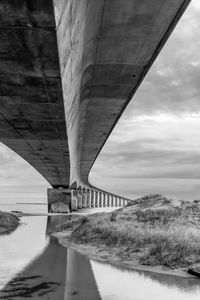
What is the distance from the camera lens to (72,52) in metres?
12.2

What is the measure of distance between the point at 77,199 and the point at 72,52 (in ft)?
252

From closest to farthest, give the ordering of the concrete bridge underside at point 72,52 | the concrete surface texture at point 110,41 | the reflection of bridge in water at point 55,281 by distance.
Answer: the reflection of bridge in water at point 55,281 → the concrete bridge underside at point 72,52 → the concrete surface texture at point 110,41

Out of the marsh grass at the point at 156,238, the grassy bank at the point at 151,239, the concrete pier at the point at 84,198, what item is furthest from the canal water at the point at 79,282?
the concrete pier at the point at 84,198

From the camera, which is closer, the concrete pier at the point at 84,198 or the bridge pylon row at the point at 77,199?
the bridge pylon row at the point at 77,199

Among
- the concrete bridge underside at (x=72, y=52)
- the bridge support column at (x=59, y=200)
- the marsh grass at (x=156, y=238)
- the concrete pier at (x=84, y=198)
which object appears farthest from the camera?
the concrete pier at (x=84, y=198)

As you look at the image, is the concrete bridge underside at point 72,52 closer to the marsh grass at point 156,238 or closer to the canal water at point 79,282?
the marsh grass at point 156,238

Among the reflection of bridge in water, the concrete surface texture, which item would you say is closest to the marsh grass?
the reflection of bridge in water

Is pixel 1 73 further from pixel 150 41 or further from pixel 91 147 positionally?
pixel 91 147

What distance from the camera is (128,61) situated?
15.3 m

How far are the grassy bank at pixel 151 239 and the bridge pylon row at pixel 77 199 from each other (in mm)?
38125

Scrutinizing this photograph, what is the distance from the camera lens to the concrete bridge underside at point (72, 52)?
947 cm

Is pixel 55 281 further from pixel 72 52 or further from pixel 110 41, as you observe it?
pixel 110 41

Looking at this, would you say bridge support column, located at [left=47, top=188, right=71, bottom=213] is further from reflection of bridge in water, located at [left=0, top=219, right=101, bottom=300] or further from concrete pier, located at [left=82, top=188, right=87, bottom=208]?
reflection of bridge in water, located at [left=0, top=219, right=101, bottom=300]

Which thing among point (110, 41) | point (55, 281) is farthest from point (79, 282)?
point (110, 41)
